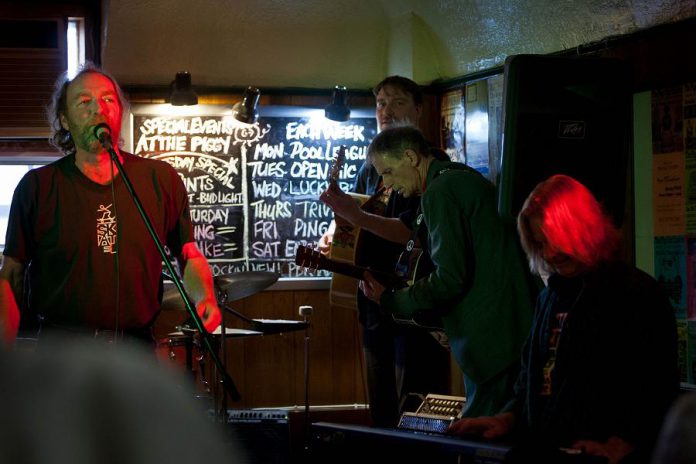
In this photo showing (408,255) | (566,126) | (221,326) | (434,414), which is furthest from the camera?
(221,326)

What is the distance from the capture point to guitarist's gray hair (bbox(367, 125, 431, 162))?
3932mm

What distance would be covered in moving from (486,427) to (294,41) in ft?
13.4

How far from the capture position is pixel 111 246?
3055 mm

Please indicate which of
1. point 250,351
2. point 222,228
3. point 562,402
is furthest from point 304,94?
point 562,402

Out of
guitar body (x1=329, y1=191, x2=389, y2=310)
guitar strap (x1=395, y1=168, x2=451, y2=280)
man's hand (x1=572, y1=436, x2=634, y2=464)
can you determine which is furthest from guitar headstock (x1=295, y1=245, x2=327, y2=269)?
man's hand (x1=572, y1=436, x2=634, y2=464)

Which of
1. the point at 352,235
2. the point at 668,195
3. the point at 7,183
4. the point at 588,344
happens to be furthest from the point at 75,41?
the point at 588,344

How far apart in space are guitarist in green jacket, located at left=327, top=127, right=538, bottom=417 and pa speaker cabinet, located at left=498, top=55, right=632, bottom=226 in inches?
8.7

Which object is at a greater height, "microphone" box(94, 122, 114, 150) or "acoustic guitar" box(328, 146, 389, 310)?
"microphone" box(94, 122, 114, 150)

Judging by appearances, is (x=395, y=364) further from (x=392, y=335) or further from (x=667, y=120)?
(x=667, y=120)

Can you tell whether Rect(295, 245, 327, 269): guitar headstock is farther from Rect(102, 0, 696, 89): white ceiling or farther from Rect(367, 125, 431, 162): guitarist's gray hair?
Rect(102, 0, 696, 89): white ceiling

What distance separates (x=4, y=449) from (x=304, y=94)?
6152 millimetres

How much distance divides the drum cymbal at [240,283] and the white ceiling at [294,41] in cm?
166

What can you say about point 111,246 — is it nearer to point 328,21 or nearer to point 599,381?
point 599,381

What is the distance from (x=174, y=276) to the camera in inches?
98.2
